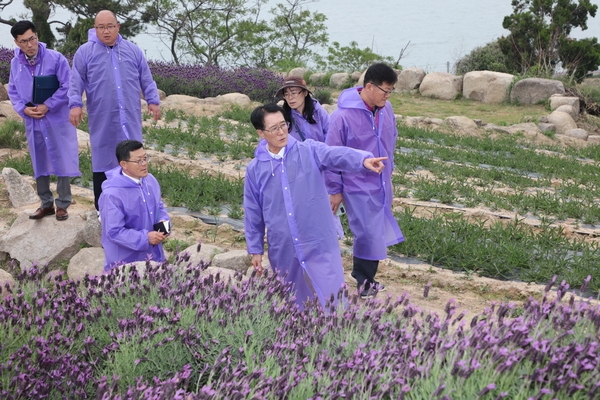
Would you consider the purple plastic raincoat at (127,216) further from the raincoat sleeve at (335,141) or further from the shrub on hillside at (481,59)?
the shrub on hillside at (481,59)

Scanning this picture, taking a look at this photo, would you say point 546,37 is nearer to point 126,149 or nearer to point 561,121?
point 561,121

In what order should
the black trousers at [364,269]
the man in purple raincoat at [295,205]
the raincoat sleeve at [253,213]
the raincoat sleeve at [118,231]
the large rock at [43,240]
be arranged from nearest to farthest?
the man in purple raincoat at [295,205] → the raincoat sleeve at [253,213] → the raincoat sleeve at [118,231] → the black trousers at [364,269] → the large rock at [43,240]

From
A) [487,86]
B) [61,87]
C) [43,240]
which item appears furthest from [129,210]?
[487,86]

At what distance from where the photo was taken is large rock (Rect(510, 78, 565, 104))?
2061cm

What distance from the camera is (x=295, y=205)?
4465mm

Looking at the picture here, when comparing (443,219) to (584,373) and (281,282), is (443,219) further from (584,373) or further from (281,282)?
(584,373)

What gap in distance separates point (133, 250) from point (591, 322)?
3099mm

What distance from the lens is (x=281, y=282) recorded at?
12.8 feet

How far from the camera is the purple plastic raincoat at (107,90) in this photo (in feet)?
21.0

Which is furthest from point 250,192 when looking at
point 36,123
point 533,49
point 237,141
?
point 533,49

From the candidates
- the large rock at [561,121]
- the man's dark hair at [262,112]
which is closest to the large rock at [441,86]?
the large rock at [561,121]

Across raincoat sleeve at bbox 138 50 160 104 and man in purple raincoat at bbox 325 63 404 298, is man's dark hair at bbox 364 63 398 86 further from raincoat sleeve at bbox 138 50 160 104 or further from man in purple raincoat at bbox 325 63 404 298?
raincoat sleeve at bbox 138 50 160 104

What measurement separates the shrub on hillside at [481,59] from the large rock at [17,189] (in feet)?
71.3

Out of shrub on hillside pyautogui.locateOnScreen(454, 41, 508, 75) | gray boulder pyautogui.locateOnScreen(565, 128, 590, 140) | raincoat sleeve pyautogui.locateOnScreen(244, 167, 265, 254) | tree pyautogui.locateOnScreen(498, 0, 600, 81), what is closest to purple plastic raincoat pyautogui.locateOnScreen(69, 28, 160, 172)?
raincoat sleeve pyautogui.locateOnScreen(244, 167, 265, 254)
